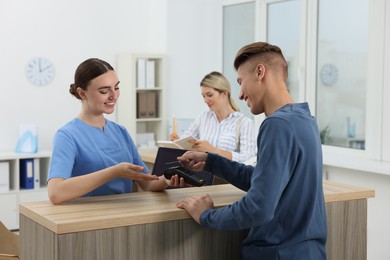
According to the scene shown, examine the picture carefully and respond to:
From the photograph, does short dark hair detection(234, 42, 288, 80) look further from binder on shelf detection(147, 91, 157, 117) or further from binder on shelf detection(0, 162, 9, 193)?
binder on shelf detection(147, 91, 157, 117)

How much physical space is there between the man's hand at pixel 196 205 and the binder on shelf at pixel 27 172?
434 centimetres

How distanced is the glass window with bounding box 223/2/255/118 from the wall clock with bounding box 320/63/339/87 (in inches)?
47.0

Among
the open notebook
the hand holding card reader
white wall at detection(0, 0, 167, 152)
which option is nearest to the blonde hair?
the open notebook

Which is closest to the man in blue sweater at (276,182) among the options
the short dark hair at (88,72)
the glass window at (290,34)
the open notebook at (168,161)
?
the open notebook at (168,161)

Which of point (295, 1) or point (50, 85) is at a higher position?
point (295, 1)

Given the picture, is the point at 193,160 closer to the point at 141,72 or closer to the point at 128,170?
the point at 128,170

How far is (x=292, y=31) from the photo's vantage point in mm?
6074

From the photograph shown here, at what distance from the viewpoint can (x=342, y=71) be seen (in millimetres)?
5426

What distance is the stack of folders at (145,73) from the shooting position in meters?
7.19

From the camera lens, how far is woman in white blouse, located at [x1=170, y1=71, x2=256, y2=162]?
448 cm

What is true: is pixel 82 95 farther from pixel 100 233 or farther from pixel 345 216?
pixel 345 216

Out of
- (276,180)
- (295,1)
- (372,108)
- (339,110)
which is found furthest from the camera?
(295,1)

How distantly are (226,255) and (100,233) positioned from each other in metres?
0.56

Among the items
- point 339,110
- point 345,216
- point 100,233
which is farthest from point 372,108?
point 100,233
